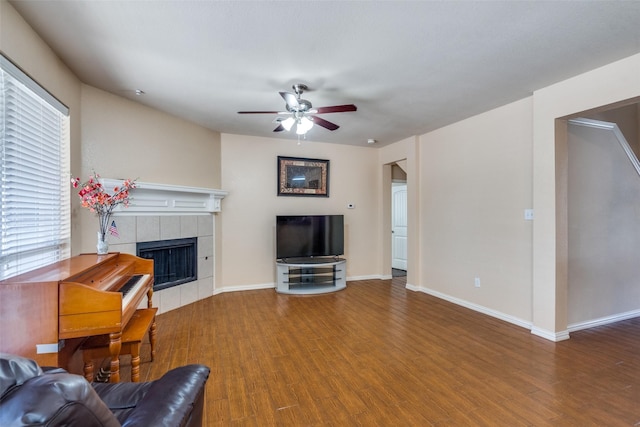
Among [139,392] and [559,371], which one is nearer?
[139,392]

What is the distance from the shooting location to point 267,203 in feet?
16.4

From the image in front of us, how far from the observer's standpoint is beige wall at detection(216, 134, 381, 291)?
478cm

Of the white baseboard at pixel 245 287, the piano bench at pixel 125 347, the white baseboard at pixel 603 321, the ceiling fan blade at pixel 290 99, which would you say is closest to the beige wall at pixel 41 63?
the piano bench at pixel 125 347

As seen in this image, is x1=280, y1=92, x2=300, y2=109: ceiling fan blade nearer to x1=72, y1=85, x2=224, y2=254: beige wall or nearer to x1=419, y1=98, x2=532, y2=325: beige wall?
x1=72, y1=85, x2=224, y2=254: beige wall

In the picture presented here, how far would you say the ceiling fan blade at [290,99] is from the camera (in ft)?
8.46

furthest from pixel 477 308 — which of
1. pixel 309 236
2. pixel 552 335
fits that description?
pixel 309 236

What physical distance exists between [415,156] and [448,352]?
3139 millimetres

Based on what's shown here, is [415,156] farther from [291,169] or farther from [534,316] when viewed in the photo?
[534,316]

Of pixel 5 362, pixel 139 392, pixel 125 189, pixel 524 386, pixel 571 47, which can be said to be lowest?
pixel 524 386

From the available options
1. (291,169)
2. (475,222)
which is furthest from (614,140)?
(291,169)

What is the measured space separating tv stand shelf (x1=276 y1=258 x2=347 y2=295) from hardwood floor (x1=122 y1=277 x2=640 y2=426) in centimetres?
83

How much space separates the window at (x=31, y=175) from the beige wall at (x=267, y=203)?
91.1 inches

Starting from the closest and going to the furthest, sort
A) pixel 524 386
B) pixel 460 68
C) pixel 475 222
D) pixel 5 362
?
pixel 5 362, pixel 524 386, pixel 460 68, pixel 475 222

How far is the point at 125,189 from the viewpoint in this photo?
→ 99.7 inches
